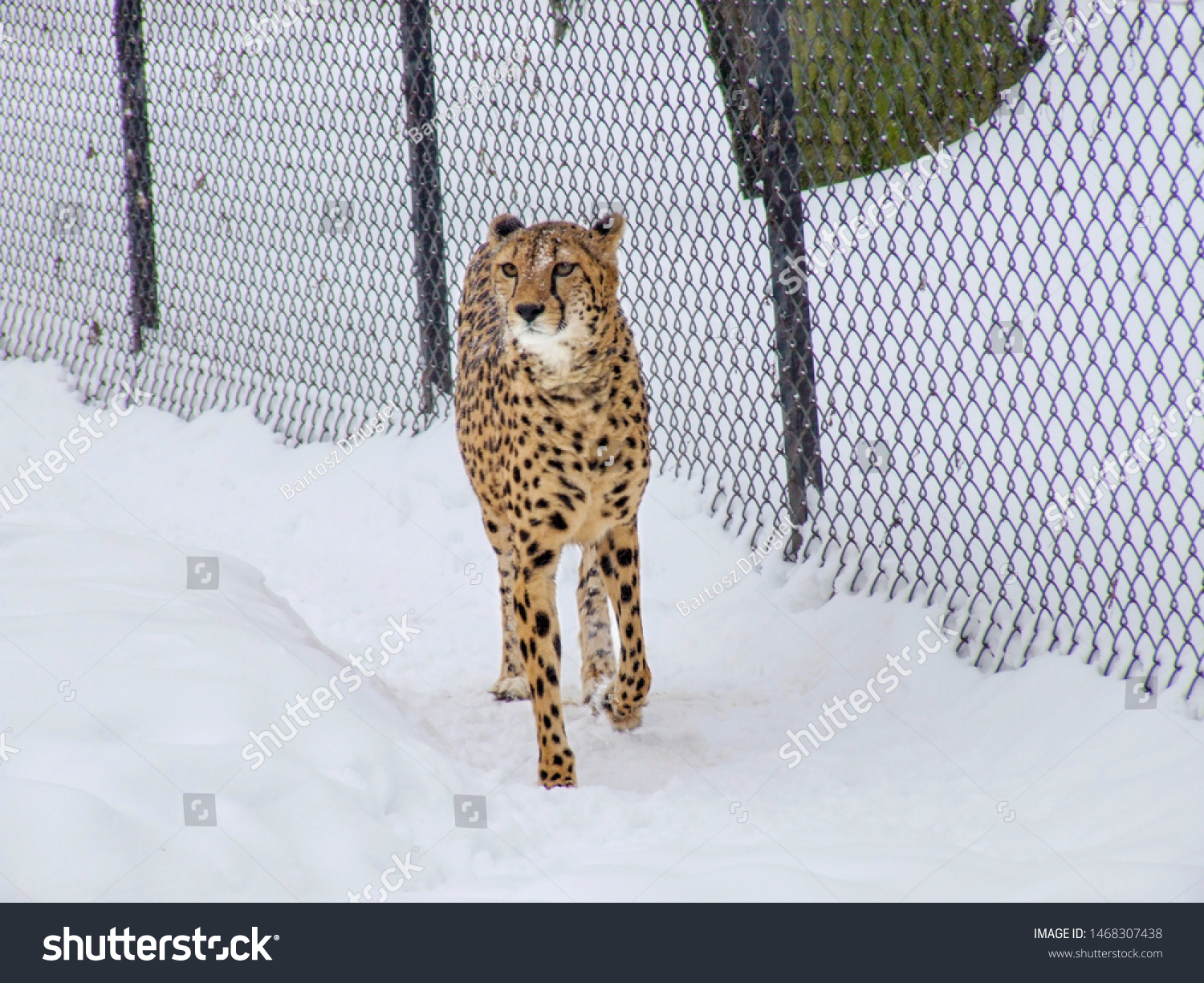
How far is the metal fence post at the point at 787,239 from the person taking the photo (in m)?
5.06

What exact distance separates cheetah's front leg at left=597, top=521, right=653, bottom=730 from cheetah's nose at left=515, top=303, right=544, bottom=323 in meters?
0.89

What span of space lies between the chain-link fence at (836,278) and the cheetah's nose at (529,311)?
187 cm

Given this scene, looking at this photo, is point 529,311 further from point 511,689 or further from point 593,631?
point 511,689

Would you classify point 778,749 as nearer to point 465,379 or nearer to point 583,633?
point 583,633

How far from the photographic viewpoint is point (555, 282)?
12.0 feet

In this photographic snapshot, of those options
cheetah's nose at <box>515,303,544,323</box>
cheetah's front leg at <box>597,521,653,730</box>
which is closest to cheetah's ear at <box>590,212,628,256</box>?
cheetah's nose at <box>515,303,544,323</box>

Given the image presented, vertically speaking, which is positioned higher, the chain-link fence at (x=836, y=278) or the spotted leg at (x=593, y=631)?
the chain-link fence at (x=836, y=278)

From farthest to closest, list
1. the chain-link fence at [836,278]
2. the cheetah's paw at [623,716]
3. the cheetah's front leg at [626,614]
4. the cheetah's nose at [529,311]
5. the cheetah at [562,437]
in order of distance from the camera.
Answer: the chain-link fence at [836,278] < the cheetah's paw at [623,716] < the cheetah's front leg at [626,614] < the cheetah at [562,437] < the cheetah's nose at [529,311]

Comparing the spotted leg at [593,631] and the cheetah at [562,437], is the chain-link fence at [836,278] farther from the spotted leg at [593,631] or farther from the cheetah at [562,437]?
the cheetah at [562,437]

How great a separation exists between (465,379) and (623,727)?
1518 mm

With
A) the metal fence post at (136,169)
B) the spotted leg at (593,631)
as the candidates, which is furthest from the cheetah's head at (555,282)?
the metal fence post at (136,169)

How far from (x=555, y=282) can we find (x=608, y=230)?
1.03 ft

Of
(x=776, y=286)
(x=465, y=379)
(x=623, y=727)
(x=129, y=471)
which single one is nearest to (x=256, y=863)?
(x=623, y=727)

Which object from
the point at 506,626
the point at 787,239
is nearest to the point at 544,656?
the point at 506,626
